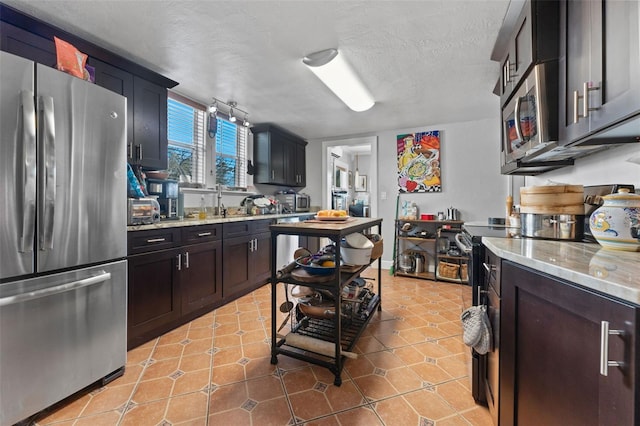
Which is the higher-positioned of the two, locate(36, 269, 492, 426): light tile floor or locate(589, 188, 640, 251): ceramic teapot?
locate(589, 188, 640, 251): ceramic teapot

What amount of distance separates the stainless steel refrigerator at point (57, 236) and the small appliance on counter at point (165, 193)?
0.87 metres

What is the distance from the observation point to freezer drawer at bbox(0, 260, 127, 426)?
1.19 metres

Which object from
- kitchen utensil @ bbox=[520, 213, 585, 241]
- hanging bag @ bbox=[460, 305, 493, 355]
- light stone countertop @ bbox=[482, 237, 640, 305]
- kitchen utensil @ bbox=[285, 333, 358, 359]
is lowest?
kitchen utensil @ bbox=[285, 333, 358, 359]

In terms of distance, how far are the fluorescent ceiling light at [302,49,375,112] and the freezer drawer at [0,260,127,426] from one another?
6.76 ft

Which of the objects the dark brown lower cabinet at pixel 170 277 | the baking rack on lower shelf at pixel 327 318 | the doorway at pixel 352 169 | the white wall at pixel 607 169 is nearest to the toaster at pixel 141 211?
the dark brown lower cabinet at pixel 170 277

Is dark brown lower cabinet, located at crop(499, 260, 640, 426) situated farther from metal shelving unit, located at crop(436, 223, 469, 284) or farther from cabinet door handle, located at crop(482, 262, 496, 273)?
metal shelving unit, located at crop(436, 223, 469, 284)

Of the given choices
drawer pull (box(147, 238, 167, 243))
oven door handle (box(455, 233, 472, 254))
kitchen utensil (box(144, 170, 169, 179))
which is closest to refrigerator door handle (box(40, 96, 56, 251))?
drawer pull (box(147, 238, 167, 243))

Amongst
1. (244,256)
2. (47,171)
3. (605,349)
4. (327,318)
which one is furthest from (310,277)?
(244,256)

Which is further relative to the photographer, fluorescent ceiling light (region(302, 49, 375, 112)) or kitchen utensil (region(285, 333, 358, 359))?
fluorescent ceiling light (region(302, 49, 375, 112))

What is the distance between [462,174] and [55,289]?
448 cm

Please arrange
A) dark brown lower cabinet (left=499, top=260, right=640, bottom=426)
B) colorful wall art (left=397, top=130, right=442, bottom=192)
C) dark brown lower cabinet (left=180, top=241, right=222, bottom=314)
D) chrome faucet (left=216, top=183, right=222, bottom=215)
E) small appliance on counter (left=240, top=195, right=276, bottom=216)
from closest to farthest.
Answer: dark brown lower cabinet (left=499, top=260, right=640, bottom=426)
dark brown lower cabinet (left=180, top=241, right=222, bottom=314)
chrome faucet (left=216, top=183, right=222, bottom=215)
small appliance on counter (left=240, top=195, right=276, bottom=216)
colorful wall art (left=397, top=130, right=442, bottom=192)

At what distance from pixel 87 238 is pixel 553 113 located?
2544 millimetres

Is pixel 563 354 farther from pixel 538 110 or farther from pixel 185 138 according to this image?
pixel 185 138

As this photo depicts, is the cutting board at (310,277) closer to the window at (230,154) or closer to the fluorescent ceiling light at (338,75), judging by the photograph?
the fluorescent ceiling light at (338,75)
